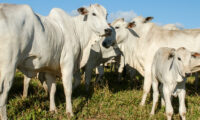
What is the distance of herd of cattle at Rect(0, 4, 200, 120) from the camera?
4.00 m

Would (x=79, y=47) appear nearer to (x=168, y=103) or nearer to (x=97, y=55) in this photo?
(x=168, y=103)

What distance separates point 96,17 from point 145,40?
2183mm

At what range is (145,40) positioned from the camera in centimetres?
769

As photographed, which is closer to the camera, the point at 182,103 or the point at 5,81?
the point at 5,81

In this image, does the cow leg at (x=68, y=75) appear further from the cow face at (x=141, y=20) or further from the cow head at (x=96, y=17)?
the cow face at (x=141, y=20)

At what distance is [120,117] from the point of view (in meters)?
5.75

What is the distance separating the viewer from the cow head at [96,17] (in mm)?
6031

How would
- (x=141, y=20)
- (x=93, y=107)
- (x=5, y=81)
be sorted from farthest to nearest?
1. (x=141, y=20)
2. (x=93, y=107)
3. (x=5, y=81)

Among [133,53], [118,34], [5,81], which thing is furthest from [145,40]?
[5,81]

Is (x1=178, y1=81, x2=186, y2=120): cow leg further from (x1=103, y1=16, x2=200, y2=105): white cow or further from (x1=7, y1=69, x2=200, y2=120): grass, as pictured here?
(x1=103, y1=16, x2=200, y2=105): white cow

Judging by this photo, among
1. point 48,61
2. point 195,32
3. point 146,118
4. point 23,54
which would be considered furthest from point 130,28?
point 23,54

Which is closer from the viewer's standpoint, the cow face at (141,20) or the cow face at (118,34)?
the cow face at (141,20)

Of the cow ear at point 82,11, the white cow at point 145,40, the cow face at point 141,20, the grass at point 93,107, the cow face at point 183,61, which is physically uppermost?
the cow face at point 141,20

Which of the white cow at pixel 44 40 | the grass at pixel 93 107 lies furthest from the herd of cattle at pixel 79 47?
the grass at pixel 93 107
